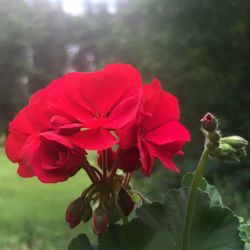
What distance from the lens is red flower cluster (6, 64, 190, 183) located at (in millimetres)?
401

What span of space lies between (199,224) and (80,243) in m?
0.09

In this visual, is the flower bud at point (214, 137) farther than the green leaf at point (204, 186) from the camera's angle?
No

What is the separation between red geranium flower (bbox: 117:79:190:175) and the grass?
1.56 meters

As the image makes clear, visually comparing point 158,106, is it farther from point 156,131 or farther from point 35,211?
point 35,211

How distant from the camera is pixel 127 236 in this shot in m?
0.44

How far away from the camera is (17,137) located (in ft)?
1.49

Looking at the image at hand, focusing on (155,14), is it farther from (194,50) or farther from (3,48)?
(3,48)

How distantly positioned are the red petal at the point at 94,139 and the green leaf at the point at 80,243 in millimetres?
92

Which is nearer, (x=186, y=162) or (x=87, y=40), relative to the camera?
(x=186, y=162)

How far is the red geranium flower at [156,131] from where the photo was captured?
408 mm

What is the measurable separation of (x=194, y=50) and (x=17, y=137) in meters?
2.67

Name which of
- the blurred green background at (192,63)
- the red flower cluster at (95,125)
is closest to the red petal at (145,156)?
the red flower cluster at (95,125)

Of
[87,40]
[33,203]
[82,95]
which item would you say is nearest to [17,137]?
[82,95]

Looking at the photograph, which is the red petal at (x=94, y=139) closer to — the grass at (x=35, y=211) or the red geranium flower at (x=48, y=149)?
the red geranium flower at (x=48, y=149)
